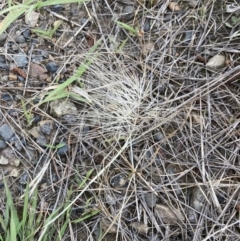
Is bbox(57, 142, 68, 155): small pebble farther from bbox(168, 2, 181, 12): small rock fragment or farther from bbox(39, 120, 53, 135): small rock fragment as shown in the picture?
bbox(168, 2, 181, 12): small rock fragment

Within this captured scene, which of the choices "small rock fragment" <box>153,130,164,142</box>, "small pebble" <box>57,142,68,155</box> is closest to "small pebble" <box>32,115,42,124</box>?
"small pebble" <box>57,142,68,155</box>

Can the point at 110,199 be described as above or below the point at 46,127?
below

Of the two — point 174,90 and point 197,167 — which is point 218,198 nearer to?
point 197,167

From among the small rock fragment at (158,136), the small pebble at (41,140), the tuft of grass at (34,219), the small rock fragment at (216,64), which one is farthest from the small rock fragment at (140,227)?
the small rock fragment at (216,64)

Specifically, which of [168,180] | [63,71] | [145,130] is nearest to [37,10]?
[63,71]

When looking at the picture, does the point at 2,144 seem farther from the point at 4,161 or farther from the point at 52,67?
the point at 52,67

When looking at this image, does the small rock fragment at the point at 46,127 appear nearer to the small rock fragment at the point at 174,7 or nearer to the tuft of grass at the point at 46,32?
the tuft of grass at the point at 46,32

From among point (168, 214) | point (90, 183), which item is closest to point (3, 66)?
point (90, 183)
